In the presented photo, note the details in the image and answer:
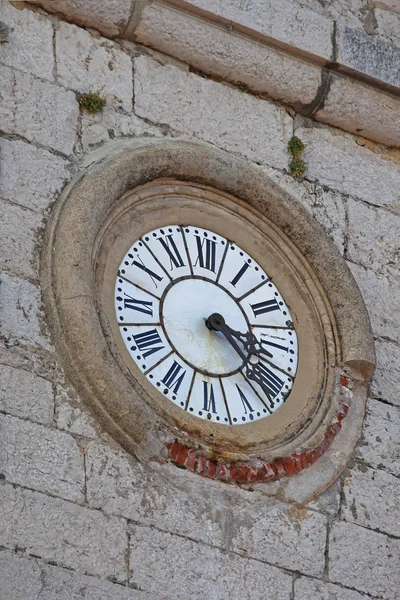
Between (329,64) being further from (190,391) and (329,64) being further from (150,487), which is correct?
(150,487)

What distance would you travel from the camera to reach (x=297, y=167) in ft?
27.4

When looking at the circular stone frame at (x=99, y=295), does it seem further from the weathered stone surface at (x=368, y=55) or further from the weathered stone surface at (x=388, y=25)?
the weathered stone surface at (x=388, y=25)

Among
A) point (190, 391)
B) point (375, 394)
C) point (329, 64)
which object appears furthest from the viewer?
point (329, 64)

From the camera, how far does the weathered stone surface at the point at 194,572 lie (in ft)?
22.4

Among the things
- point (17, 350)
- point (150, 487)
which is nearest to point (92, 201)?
point (17, 350)

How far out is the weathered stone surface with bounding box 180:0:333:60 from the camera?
836 centimetres

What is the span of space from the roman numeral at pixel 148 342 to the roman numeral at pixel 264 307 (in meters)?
0.58

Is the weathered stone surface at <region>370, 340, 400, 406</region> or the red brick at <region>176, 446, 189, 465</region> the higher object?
the weathered stone surface at <region>370, 340, 400, 406</region>

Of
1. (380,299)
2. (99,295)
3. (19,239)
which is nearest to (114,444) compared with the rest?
(99,295)

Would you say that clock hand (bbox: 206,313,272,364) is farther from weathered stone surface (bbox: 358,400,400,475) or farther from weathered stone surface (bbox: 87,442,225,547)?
weathered stone surface (bbox: 87,442,225,547)

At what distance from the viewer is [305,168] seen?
8.39 metres

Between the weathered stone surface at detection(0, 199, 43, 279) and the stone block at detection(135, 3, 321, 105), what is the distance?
4.37 ft

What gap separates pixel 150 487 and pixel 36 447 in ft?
1.76

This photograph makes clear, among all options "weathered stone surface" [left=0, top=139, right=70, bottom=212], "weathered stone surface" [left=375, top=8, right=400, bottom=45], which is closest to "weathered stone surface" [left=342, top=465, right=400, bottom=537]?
"weathered stone surface" [left=0, top=139, right=70, bottom=212]
